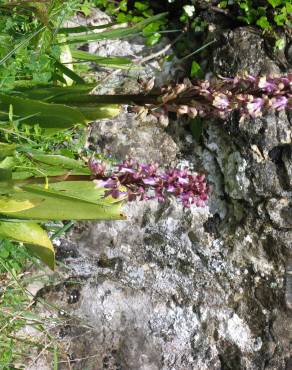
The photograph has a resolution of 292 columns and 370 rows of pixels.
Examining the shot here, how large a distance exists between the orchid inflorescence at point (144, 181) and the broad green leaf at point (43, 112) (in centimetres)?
21

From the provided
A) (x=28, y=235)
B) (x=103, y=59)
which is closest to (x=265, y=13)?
(x=103, y=59)

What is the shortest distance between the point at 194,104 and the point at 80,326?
1336mm

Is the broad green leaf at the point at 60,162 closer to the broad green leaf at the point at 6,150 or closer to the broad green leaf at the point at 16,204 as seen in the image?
the broad green leaf at the point at 6,150

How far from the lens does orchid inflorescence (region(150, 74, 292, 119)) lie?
136cm

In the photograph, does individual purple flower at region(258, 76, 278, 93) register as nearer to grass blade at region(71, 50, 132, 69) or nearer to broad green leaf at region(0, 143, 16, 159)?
broad green leaf at region(0, 143, 16, 159)

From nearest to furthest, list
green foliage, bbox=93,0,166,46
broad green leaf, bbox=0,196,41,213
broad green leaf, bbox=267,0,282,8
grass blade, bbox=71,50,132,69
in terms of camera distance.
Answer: broad green leaf, bbox=0,196,41,213 → grass blade, bbox=71,50,132,69 → broad green leaf, bbox=267,0,282,8 → green foliage, bbox=93,0,166,46

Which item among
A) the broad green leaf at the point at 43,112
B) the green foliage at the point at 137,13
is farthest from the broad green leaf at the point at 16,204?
the green foliage at the point at 137,13

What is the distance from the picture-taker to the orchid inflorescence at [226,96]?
4.45 feet

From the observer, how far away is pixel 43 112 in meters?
1.69

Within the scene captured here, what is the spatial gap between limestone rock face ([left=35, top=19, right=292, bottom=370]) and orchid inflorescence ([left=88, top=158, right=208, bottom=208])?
0.80 m

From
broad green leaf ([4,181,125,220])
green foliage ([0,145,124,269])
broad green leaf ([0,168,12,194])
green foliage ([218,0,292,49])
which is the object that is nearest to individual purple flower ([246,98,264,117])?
green foliage ([0,145,124,269])

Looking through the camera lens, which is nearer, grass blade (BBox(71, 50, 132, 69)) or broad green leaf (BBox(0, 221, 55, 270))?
broad green leaf (BBox(0, 221, 55, 270))

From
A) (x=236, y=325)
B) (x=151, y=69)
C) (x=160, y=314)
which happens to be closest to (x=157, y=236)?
(x=160, y=314)

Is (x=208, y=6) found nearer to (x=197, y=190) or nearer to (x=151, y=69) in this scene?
(x=151, y=69)
